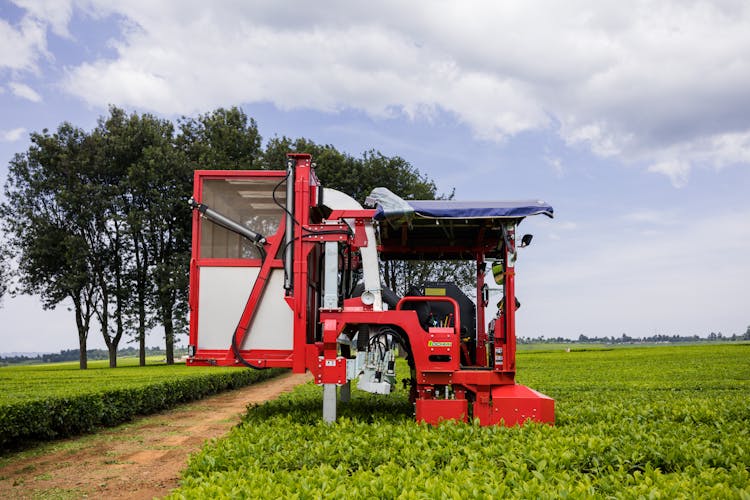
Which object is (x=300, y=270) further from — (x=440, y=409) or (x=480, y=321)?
(x=480, y=321)

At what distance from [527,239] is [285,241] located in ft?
10.9

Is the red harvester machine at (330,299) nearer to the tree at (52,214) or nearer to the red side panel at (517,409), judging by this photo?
the red side panel at (517,409)

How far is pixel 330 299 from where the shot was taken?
827 cm

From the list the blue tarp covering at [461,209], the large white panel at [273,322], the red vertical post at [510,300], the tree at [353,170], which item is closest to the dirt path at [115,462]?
the large white panel at [273,322]

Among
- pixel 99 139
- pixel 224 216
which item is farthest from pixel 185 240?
pixel 224 216

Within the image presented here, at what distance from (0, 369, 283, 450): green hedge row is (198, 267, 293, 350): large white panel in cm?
548

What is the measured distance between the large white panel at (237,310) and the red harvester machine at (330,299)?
1cm

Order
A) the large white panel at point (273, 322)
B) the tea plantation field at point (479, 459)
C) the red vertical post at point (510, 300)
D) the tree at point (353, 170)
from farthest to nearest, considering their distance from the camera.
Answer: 1. the tree at point (353, 170)
2. the large white panel at point (273, 322)
3. the red vertical post at point (510, 300)
4. the tea plantation field at point (479, 459)

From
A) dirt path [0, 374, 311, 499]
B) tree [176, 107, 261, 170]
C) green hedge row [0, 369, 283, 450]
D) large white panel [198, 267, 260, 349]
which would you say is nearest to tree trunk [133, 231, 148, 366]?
tree [176, 107, 261, 170]

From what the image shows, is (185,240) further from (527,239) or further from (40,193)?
(527,239)

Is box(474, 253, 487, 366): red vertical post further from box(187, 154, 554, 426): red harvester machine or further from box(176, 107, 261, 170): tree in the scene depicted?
box(176, 107, 261, 170): tree

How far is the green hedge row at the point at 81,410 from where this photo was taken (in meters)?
11.9

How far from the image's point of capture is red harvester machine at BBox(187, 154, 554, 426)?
26.3 ft

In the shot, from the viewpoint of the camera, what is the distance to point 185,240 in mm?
38719
